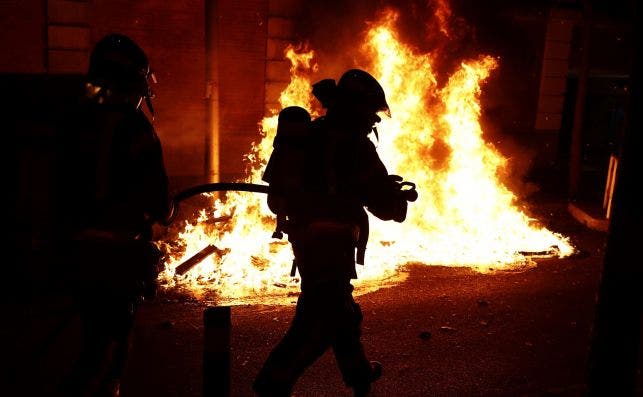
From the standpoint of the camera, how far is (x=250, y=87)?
10797mm

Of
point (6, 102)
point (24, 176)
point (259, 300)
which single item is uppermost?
point (6, 102)

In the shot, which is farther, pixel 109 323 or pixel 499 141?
pixel 499 141

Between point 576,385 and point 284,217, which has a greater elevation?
point 284,217

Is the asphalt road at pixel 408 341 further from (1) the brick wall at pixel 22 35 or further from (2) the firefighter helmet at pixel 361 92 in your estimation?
(1) the brick wall at pixel 22 35

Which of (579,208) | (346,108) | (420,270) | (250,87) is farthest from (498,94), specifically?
(346,108)

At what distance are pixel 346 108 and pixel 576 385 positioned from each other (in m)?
2.77

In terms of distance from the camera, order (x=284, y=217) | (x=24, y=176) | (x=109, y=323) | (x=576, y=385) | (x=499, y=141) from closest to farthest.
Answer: (x=109, y=323) → (x=284, y=217) → (x=576, y=385) → (x=24, y=176) → (x=499, y=141)

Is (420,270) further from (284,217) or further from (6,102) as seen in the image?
(6,102)

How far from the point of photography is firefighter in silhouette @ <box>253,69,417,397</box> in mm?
3432

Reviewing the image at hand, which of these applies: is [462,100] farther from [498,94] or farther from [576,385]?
[576,385]

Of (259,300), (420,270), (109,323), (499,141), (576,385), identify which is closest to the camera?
(109,323)

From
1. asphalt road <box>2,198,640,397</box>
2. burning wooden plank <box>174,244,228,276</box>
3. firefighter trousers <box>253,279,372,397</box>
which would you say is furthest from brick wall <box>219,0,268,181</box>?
firefighter trousers <box>253,279,372,397</box>

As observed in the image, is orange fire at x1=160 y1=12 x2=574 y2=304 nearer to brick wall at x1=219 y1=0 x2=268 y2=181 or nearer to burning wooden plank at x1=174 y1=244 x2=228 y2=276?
burning wooden plank at x1=174 y1=244 x2=228 y2=276

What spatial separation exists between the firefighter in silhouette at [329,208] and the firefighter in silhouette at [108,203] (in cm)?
77
